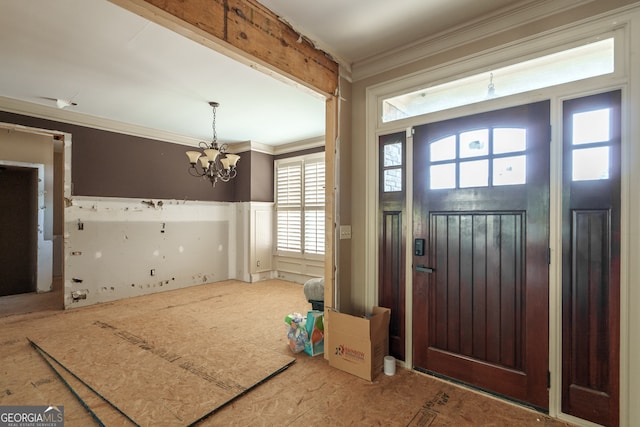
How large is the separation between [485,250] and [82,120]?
5520 millimetres

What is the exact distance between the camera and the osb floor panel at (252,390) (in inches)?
78.7

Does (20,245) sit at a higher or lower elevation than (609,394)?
higher

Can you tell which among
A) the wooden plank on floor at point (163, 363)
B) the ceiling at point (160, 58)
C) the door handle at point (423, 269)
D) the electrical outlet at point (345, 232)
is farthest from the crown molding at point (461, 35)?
the wooden plank on floor at point (163, 363)

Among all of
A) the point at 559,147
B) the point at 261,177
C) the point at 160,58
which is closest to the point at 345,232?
the point at 559,147

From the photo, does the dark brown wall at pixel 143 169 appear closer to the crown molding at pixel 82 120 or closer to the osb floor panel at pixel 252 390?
the crown molding at pixel 82 120

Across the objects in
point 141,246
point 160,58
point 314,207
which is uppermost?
point 160,58

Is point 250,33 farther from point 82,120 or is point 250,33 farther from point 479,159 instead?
point 82,120

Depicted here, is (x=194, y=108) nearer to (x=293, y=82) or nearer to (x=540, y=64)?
(x=293, y=82)

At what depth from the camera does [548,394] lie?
2039mm

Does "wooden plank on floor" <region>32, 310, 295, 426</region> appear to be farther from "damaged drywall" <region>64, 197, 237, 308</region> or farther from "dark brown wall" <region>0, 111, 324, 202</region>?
"dark brown wall" <region>0, 111, 324, 202</region>

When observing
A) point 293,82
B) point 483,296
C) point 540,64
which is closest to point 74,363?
point 293,82

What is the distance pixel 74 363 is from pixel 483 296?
349 cm

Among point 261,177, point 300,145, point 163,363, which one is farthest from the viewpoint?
point 261,177

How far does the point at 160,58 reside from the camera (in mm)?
2896
